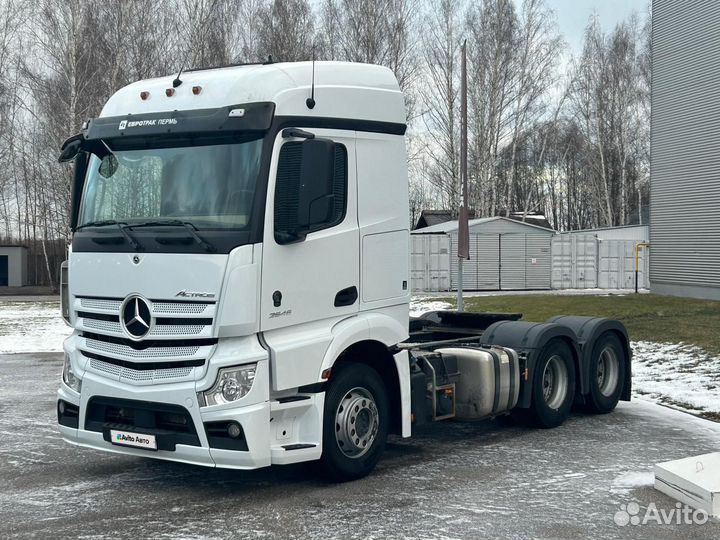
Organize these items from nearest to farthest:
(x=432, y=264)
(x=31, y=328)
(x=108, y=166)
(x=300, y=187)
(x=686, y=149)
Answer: (x=300, y=187), (x=108, y=166), (x=31, y=328), (x=686, y=149), (x=432, y=264)

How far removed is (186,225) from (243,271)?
578mm

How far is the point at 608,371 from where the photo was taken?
10.8 meters

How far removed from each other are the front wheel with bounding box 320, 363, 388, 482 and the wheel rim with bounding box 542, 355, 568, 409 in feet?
9.69

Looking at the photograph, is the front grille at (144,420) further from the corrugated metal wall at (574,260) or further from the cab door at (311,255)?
the corrugated metal wall at (574,260)

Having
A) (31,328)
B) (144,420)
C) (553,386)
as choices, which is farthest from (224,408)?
(31,328)

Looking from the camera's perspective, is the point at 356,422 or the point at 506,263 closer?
the point at 356,422

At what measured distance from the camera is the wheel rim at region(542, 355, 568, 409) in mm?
9844

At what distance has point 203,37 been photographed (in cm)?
4034

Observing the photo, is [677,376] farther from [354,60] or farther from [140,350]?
[354,60]

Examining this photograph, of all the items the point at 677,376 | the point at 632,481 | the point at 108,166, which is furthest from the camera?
the point at 677,376

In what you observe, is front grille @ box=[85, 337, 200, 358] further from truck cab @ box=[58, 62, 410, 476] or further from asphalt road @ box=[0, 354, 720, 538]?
asphalt road @ box=[0, 354, 720, 538]

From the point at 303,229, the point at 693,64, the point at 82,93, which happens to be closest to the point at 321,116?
the point at 303,229

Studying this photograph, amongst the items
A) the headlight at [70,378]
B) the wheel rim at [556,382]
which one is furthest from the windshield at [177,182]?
the wheel rim at [556,382]

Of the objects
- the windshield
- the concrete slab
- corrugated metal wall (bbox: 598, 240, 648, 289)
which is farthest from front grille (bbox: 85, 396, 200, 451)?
corrugated metal wall (bbox: 598, 240, 648, 289)
